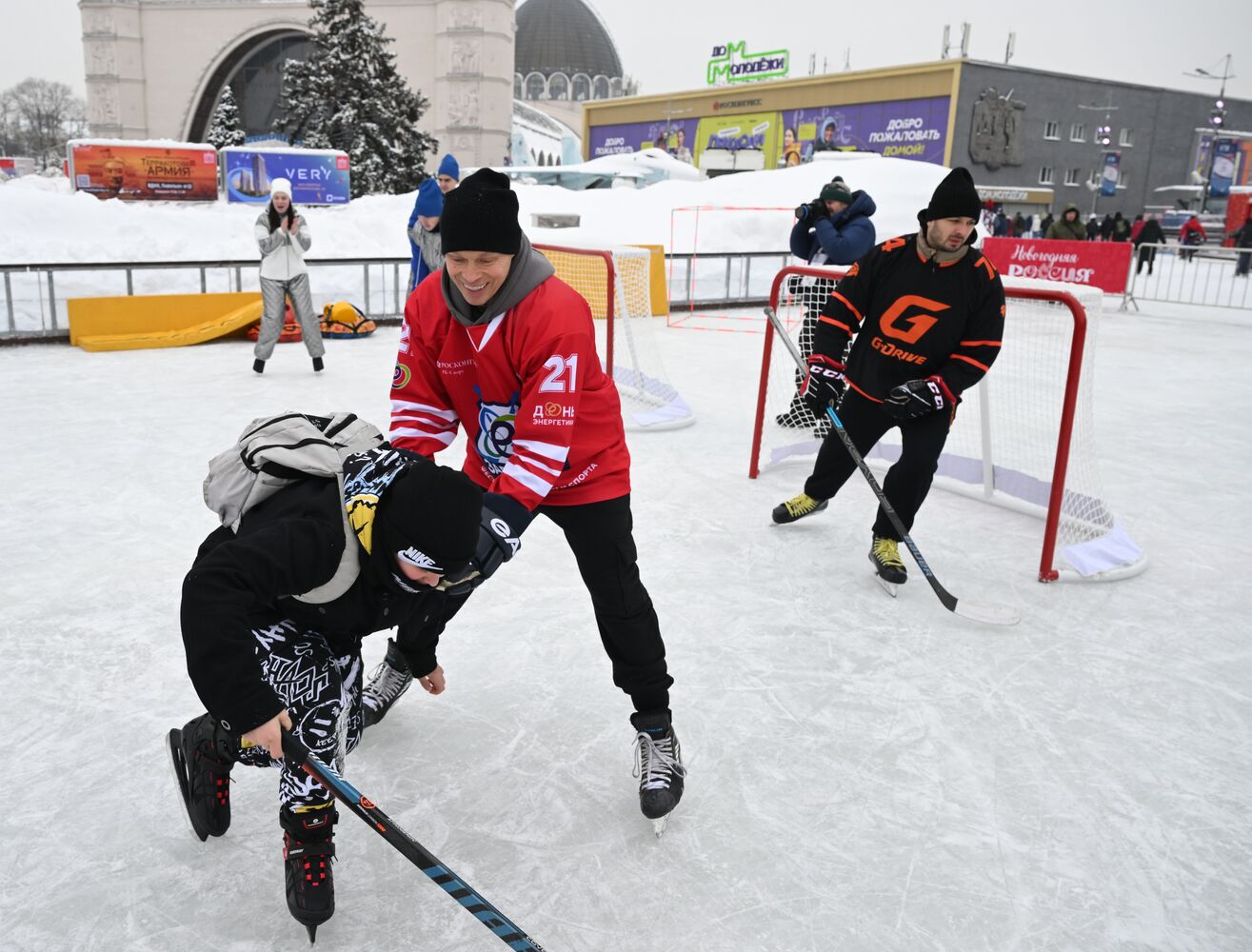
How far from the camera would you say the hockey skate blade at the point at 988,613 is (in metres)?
3.45

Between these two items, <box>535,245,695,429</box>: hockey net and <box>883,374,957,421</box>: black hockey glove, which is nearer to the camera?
<box>883,374,957,421</box>: black hockey glove

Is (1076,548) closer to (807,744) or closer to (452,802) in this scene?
(807,744)

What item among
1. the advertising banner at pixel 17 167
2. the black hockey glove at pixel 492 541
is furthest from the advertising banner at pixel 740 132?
the black hockey glove at pixel 492 541

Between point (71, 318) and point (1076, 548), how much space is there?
8.35 meters

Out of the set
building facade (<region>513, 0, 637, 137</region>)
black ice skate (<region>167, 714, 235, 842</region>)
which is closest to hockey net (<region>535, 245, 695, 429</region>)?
black ice skate (<region>167, 714, 235, 842</region>)

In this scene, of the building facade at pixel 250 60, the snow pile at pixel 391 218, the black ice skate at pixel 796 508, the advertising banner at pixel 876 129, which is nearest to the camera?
the black ice skate at pixel 796 508

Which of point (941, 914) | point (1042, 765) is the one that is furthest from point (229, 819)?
point (1042, 765)

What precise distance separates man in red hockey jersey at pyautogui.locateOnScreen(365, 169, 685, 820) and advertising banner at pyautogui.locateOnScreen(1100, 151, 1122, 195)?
4780 centimetres

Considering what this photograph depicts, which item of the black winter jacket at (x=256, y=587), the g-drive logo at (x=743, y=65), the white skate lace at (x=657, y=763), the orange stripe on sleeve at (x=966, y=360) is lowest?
the white skate lace at (x=657, y=763)

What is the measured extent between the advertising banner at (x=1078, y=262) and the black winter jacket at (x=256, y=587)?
1363 centimetres

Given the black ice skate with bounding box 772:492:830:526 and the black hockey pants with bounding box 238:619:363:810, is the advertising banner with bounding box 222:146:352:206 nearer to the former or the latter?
the black ice skate with bounding box 772:492:830:526

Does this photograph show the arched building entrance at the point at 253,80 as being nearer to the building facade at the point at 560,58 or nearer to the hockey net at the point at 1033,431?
the building facade at the point at 560,58

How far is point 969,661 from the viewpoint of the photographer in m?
3.19

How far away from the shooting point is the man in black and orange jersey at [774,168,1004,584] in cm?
346
